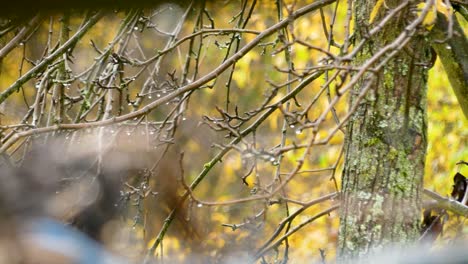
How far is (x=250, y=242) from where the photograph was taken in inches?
122

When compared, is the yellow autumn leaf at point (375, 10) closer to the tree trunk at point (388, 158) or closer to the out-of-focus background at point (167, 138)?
the tree trunk at point (388, 158)

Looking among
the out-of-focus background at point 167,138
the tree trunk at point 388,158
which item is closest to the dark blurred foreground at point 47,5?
Result: the out-of-focus background at point 167,138

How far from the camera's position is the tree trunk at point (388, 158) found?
220 centimetres

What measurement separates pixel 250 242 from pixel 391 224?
39.2 inches

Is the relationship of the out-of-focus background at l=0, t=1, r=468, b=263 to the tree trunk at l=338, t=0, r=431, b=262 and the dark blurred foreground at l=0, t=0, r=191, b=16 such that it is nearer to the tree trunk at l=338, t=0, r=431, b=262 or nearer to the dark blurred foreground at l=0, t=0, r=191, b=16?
the dark blurred foreground at l=0, t=0, r=191, b=16

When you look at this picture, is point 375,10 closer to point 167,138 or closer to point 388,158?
point 388,158

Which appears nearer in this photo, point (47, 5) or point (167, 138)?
point (47, 5)

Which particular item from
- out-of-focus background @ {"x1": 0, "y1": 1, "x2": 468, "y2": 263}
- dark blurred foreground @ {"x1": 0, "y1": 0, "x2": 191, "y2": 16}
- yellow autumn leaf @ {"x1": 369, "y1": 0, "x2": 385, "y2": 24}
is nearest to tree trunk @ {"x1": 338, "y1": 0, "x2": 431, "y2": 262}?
yellow autumn leaf @ {"x1": 369, "y1": 0, "x2": 385, "y2": 24}

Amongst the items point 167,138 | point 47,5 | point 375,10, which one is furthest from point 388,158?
point 47,5

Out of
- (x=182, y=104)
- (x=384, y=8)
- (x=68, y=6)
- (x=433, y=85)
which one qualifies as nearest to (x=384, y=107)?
(x=384, y=8)

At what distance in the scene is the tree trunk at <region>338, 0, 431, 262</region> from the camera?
220cm

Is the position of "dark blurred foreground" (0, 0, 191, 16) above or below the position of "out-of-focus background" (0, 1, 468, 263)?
below

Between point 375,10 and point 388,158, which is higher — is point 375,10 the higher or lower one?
the higher one

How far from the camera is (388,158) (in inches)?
87.0
